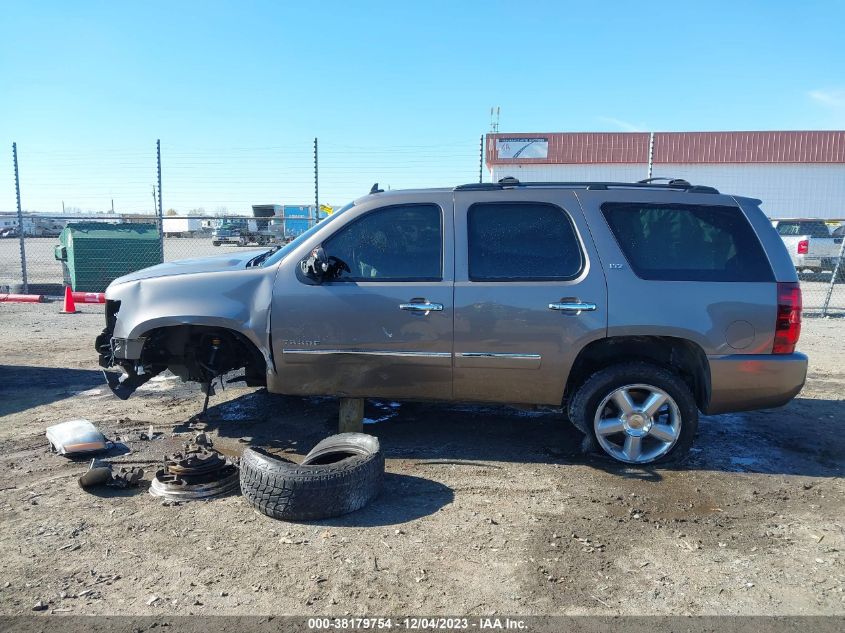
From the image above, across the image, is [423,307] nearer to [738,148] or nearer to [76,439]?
[76,439]

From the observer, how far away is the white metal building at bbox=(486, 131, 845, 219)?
35531 millimetres

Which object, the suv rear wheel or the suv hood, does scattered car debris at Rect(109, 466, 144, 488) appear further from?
the suv rear wheel

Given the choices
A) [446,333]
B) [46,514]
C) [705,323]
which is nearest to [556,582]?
[446,333]

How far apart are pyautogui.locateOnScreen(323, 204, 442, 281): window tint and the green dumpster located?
931 centimetres

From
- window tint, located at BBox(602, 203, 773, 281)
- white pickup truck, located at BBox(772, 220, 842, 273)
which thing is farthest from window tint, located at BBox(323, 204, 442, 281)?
white pickup truck, located at BBox(772, 220, 842, 273)

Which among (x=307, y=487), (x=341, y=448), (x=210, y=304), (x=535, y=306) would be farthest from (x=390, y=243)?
(x=307, y=487)

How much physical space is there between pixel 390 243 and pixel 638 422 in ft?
7.05

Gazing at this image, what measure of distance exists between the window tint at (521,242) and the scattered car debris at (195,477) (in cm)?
208

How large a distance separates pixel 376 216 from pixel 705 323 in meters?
2.39

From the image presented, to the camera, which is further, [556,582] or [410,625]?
[556,582]

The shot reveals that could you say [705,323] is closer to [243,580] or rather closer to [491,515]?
[491,515]

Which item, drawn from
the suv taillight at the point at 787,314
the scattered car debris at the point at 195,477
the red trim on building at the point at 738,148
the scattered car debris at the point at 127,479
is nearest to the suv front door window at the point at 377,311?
the scattered car debris at the point at 195,477

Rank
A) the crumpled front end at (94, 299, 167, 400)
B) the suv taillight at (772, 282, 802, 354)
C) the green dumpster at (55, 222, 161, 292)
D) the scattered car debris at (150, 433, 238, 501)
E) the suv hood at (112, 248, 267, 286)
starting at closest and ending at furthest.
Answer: the scattered car debris at (150, 433, 238, 501) < the suv taillight at (772, 282, 802, 354) < the crumpled front end at (94, 299, 167, 400) < the suv hood at (112, 248, 267, 286) < the green dumpster at (55, 222, 161, 292)

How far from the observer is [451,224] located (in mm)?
4461
